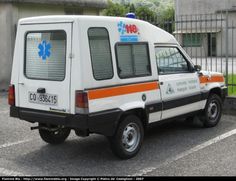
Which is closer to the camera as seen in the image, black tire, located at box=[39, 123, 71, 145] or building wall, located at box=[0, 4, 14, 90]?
black tire, located at box=[39, 123, 71, 145]

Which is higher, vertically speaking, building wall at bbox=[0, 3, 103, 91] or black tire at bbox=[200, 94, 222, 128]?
building wall at bbox=[0, 3, 103, 91]

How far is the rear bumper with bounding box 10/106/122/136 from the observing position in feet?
17.9

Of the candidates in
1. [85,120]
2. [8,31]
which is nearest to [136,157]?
[85,120]

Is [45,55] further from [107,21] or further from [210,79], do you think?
[210,79]

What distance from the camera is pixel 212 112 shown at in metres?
8.15

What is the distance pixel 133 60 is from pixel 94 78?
0.97m

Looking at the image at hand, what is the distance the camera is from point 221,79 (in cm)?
827

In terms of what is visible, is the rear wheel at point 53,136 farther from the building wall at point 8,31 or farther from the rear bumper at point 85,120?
the building wall at point 8,31

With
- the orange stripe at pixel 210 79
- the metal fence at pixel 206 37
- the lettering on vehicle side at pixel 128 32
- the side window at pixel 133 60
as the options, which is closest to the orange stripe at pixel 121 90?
the side window at pixel 133 60

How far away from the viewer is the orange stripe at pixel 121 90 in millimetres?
5543

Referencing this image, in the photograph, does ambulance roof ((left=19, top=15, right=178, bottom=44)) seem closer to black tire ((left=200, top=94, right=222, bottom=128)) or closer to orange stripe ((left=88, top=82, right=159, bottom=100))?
orange stripe ((left=88, top=82, right=159, bottom=100))

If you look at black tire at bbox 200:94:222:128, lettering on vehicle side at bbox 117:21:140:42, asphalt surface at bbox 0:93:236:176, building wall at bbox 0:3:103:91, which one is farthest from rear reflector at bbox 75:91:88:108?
building wall at bbox 0:3:103:91

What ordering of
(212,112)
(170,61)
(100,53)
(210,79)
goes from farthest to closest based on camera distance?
(212,112), (210,79), (170,61), (100,53)

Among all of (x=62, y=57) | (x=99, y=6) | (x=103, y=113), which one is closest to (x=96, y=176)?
(x=103, y=113)
